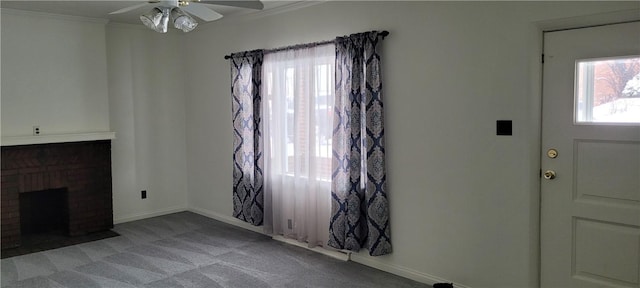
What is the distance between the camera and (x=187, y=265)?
13.1 ft

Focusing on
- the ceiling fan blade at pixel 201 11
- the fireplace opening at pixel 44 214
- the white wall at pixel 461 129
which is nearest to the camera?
the ceiling fan blade at pixel 201 11

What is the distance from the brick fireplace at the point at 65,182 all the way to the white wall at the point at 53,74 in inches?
8.5

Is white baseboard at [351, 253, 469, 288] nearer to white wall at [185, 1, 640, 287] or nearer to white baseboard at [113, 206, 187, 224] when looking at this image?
white wall at [185, 1, 640, 287]

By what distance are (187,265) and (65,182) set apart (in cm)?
191

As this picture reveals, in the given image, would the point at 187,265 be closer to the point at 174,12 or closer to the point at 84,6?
the point at 174,12

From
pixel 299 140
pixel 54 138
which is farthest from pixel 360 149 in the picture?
pixel 54 138

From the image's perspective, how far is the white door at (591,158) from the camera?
8.60 feet

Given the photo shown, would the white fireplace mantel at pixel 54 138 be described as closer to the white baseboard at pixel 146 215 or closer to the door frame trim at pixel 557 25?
the white baseboard at pixel 146 215

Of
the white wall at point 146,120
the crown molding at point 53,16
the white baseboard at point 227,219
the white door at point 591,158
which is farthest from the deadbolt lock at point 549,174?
the crown molding at point 53,16

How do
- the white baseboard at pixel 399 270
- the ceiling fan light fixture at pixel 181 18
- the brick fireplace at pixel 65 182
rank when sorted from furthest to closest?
1. the brick fireplace at pixel 65 182
2. the white baseboard at pixel 399 270
3. the ceiling fan light fixture at pixel 181 18

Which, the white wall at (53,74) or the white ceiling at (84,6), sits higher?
the white ceiling at (84,6)

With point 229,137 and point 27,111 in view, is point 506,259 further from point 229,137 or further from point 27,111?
point 27,111

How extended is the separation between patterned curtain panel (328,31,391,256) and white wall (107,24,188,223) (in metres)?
2.87

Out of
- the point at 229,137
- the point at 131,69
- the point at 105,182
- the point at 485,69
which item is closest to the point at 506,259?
the point at 485,69
